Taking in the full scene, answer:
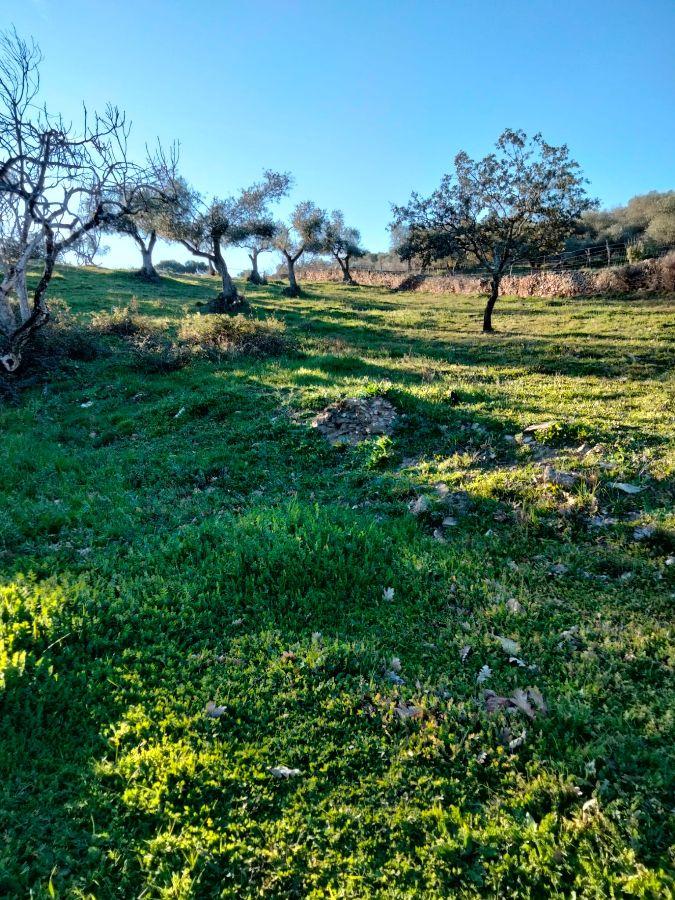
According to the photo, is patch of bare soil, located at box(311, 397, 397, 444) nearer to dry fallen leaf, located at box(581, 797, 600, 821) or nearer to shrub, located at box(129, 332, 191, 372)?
dry fallen leaf, located at box(581, 797, 600, 821)

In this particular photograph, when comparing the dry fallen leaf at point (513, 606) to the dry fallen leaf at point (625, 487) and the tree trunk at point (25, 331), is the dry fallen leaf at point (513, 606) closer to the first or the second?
the dry fallen leaf at point (625, 487)

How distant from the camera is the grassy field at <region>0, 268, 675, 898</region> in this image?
9.97 ft

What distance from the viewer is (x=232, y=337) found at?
18812mm

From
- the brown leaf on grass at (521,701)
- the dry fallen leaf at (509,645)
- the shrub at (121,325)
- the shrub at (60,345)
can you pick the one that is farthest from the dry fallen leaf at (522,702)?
the shrub at (121,325)

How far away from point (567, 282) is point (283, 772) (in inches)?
1432

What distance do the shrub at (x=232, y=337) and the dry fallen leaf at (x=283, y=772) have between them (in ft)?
52.3

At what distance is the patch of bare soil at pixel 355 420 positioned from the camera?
401 inches

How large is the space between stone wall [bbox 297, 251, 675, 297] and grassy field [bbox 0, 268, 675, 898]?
2312 centimetres

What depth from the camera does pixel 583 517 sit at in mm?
6598

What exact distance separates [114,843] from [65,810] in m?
0.46

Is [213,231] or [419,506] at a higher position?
[213,231]

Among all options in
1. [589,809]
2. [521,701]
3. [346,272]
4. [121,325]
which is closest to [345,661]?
[521,701]

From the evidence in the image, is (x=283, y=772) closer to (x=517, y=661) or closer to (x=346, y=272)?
(x=517, y=661)

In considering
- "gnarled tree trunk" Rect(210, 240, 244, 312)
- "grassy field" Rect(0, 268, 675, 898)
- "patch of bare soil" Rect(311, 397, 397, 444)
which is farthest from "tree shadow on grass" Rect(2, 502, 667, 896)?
"gnarled tree trunk" Rect(210, 240, 244, 312)
